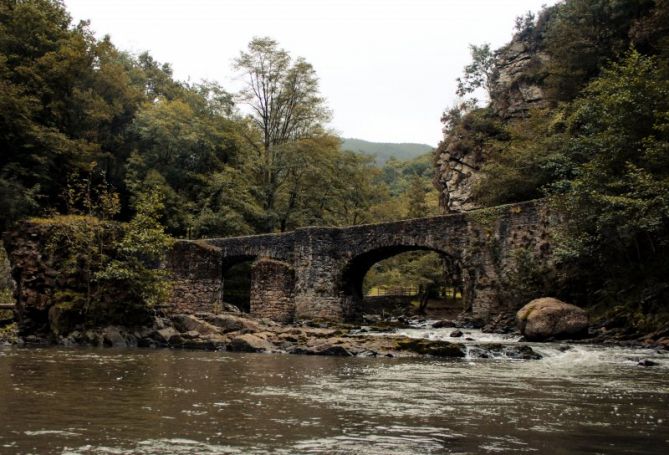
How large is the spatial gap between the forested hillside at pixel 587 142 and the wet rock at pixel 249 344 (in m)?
9.44

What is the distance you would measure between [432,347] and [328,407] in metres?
8.28

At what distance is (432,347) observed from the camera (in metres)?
14.9

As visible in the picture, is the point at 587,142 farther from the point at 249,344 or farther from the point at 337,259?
the point at 249,344

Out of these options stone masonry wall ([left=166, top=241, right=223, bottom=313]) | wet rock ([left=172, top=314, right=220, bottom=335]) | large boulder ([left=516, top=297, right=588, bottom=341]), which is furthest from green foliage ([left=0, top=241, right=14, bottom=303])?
large boulder ([left=516, top=297, right=588, bottom=341])

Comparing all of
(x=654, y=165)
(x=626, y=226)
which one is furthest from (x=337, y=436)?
(x=654, y=165)

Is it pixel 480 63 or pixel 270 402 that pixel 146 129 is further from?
pixel 270 402

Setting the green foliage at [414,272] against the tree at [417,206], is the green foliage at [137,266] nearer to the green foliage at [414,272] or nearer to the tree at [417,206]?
the green foliage at [414,272]

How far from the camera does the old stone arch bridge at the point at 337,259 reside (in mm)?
22188

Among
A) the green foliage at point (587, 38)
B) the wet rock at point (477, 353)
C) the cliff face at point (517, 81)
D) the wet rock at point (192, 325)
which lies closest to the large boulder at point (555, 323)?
the wet rock at point (477, 353)

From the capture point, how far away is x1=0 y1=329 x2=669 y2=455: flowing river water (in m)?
5.16

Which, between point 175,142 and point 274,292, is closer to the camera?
point 274,292

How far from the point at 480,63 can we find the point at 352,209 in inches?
569

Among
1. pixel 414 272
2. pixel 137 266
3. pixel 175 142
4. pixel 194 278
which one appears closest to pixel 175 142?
pixel 175 142

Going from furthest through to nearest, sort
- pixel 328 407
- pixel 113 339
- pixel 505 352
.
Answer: pixel 113 339 → pixel 505 352 → pixel 328 407
